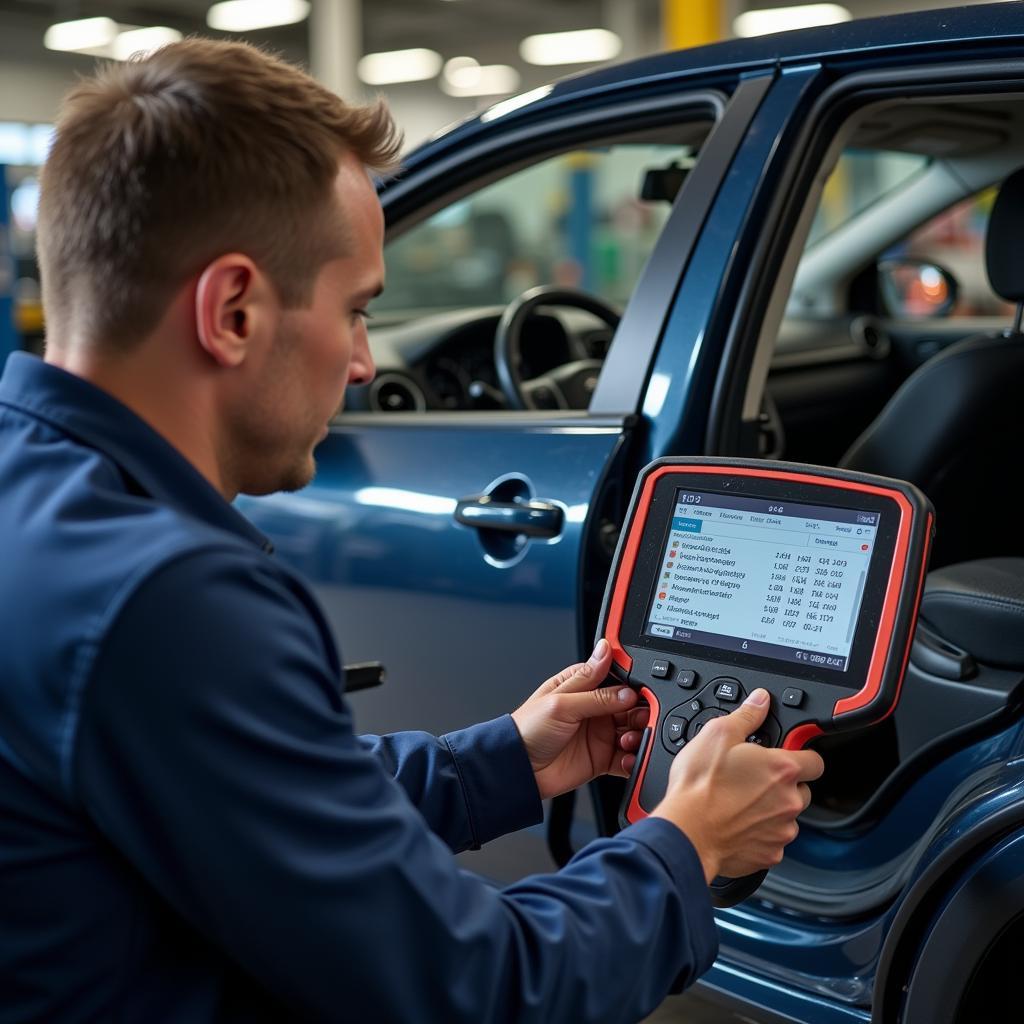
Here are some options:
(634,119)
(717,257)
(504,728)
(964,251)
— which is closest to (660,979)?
(504,728)

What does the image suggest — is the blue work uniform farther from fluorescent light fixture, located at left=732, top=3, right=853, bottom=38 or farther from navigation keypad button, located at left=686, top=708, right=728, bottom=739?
fluorescent light fixture, located at left=732, top=3, right=853, bottom=38

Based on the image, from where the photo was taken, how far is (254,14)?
16.0 meters

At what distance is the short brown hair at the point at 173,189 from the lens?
3.28ft

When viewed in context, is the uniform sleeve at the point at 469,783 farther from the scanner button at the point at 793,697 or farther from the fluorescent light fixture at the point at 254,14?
the fluorescent light fixture at the point at 254,14

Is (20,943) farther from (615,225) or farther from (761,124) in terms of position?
(615,225)

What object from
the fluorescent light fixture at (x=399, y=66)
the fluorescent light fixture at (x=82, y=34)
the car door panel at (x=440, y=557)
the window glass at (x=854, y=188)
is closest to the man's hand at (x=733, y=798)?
the car door panel at (x=440, y=557)

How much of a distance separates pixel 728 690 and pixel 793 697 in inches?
2.8

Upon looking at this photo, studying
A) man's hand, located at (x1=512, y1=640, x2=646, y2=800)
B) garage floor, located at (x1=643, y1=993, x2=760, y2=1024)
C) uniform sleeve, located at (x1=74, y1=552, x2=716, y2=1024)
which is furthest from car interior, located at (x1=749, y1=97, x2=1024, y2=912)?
uniform sleeve, located at (x1=74, y1=552, x2=716, y2=1024)

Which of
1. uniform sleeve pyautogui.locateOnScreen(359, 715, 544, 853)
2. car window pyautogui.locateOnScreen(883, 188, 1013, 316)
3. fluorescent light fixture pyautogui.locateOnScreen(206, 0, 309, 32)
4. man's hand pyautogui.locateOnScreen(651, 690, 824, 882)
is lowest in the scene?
uniform sleeve pyautogui.locateOnScreen(359, 715, 544, 853)

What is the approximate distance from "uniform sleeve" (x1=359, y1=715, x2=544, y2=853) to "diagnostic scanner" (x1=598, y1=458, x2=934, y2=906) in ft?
0.41

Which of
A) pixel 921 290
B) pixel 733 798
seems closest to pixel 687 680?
pixel 733 798

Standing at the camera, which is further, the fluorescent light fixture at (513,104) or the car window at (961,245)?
the car window at (961,245)

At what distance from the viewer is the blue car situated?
5.45 feet

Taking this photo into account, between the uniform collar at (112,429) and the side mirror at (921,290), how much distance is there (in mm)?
2891
